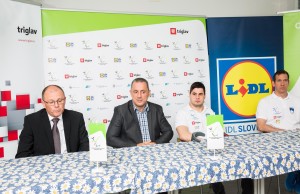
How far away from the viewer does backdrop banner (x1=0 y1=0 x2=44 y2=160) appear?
346 centimetres

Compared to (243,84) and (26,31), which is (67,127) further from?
(243,84)

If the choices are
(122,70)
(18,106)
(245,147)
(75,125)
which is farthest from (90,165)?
(122,70)

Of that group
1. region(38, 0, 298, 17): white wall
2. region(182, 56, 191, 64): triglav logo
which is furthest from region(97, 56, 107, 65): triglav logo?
region(182, 56, 191, 64): triglav logo

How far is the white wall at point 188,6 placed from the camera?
168 inches

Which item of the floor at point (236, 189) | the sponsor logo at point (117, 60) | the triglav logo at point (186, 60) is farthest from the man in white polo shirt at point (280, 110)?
the sponsor logo at point (117, 60)

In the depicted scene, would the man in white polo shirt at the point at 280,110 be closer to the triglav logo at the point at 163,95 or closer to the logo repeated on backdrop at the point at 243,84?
the logo repeated on backdrop at the point at 243,84

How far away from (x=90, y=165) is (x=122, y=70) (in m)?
2.17

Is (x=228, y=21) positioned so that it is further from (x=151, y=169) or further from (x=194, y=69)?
(x=151, y=169)

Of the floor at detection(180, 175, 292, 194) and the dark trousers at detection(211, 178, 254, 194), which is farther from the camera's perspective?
the floor at detection(180, 175, 292, 194)

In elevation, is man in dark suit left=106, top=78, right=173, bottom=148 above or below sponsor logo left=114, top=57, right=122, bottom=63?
below

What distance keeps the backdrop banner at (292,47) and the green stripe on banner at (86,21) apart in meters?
1.73

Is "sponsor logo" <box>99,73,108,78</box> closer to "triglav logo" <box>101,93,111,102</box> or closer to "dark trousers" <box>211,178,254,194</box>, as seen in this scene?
"triglav logo" <box>101,93,111,102</box>

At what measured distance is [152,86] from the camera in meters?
4.29

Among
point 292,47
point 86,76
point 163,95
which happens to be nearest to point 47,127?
point 86,76
